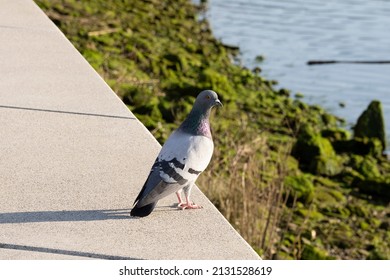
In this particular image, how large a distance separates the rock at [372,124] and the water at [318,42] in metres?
0.39

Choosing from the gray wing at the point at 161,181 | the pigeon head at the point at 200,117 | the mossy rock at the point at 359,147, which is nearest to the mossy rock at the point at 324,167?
the mossy rock at the point at 359,147

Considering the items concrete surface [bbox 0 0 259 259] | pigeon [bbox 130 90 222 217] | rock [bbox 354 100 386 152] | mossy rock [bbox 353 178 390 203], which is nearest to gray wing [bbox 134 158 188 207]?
pigeon [bbox 130 90 222 217]

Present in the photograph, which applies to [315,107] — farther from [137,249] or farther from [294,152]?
[137,249]

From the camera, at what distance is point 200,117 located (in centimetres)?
452

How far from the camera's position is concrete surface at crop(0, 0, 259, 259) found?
424 centimetres

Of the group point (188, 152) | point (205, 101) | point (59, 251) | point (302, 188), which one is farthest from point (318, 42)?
point (59, 251)

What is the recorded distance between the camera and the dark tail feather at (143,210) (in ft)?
14.6

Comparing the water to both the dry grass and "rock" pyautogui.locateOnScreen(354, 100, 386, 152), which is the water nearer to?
"rock" pyautogui.locateOnScreen(354, 100, 386, 152)

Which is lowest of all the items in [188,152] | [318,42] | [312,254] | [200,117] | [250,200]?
[318,42]

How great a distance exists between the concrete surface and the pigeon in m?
0.19

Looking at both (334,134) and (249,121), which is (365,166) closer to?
(334,134)

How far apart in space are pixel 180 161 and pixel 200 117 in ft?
0.95

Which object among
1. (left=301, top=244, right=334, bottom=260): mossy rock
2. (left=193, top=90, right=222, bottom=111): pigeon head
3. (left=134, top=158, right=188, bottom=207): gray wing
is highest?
(left=193, top=90, right=222, bottom=111): pigeon head

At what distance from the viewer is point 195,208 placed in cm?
477
